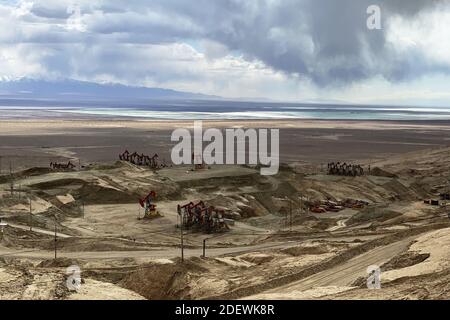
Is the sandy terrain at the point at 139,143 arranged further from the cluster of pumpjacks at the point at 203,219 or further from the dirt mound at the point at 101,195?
the cluster of pumpjacks at the point at 203,219

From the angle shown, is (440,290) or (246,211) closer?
(440,290)

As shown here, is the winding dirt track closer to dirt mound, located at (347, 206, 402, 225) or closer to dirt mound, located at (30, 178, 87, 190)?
dirt mound, located at (347, 206, 402, 225)

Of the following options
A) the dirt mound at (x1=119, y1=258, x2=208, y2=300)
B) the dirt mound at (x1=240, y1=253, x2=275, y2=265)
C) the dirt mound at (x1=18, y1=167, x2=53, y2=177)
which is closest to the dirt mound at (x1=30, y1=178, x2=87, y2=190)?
the dirt mound at (x1=18, y1=167, x2=53, y2=177)

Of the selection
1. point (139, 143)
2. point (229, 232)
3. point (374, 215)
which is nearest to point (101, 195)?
point (229, 232)

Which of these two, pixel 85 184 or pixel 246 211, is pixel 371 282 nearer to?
pixel 246 211
